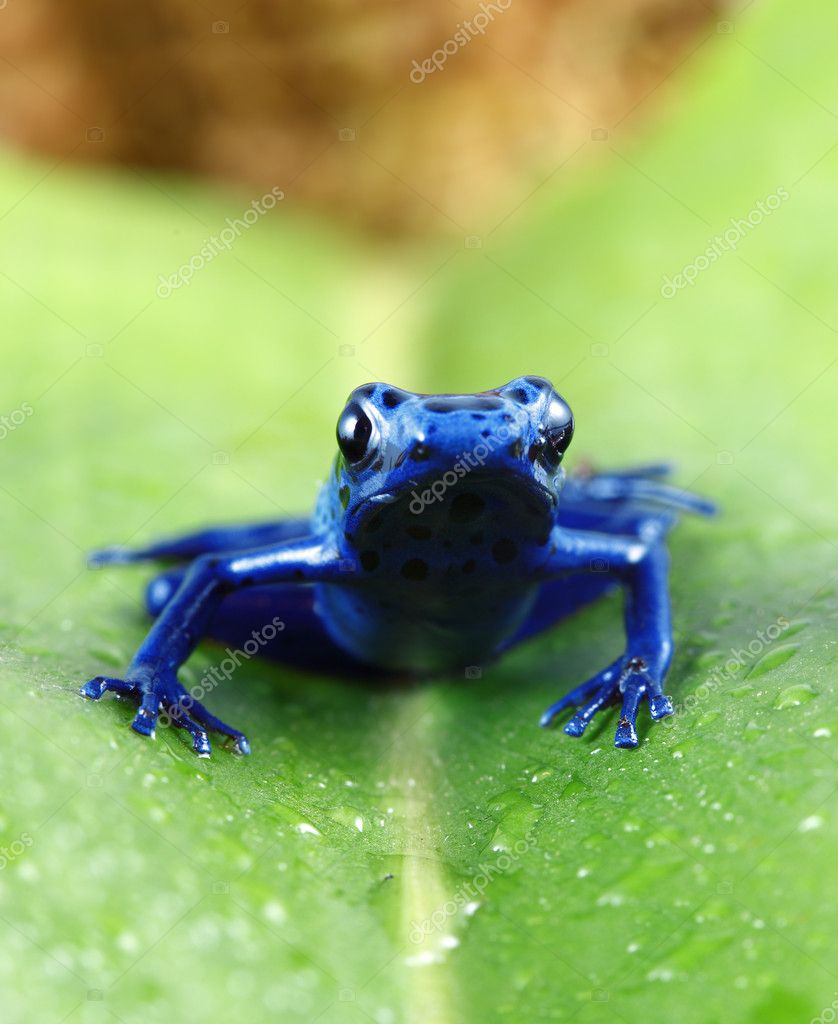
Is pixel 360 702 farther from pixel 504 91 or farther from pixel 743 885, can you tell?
pixel 504 91

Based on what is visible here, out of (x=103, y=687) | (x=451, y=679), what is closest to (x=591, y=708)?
(x=451, y=679)

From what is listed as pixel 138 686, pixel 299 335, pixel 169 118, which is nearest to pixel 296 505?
pixel 299 335

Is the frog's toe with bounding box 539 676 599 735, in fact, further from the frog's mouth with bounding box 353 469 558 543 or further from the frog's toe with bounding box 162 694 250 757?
the frog's toe with bounding box 162 694 250 757

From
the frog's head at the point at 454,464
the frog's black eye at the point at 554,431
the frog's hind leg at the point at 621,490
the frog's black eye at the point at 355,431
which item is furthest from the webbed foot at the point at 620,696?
the frog's hind leg at the point at 621,490

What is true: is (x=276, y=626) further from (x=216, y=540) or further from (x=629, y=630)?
(x=629, y=630)

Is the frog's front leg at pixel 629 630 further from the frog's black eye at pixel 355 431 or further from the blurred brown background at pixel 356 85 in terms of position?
the blurred brown background at pixel 356 85

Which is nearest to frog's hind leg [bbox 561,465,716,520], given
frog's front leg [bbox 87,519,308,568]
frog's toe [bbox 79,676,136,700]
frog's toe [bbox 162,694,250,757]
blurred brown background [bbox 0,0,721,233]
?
frog's front leg [bbox 87,519,308,568]
